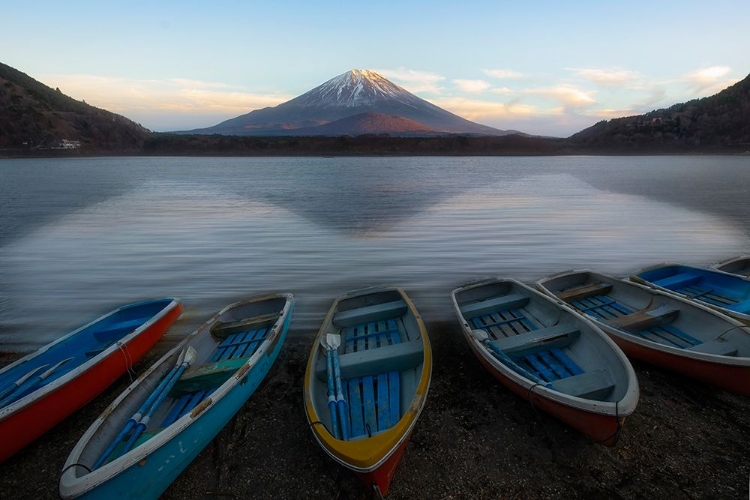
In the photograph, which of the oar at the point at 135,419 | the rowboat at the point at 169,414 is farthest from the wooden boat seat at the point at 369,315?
the oar at the point at 135,419

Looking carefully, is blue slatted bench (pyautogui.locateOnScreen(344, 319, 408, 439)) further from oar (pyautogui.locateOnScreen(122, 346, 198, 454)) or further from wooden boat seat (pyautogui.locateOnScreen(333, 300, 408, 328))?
oar (pyautogui.locateOnScreen(122, 346, 198, 454))

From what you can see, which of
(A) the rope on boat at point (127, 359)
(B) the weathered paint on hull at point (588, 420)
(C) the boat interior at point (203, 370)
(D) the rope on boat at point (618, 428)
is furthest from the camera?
(A) the rope on boat at point (127, 359)

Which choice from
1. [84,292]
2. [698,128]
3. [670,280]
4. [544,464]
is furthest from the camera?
[698,128]

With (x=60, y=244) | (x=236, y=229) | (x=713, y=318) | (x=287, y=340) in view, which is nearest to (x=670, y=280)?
(x=713, y=318)

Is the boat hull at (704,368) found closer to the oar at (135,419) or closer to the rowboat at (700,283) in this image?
the rowboat at (700,283)

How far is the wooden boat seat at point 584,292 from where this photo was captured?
9470 millimetres

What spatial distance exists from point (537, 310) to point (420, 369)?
371 cm

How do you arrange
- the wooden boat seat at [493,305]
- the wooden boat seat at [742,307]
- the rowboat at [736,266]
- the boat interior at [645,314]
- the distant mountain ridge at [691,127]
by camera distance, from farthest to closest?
the distant mountain ridge at [691,127] < the rowboat at [736,266] < the wooden boat seat at [493,305] < the wooden boat seat at [742,307] < the boat interior at [645,314]

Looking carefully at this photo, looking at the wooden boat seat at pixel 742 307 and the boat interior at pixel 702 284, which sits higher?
the wooden boat seat at pixel 742 307

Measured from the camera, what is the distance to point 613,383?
5.68m

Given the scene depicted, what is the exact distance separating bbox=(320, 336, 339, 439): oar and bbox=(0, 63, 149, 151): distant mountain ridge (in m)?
134

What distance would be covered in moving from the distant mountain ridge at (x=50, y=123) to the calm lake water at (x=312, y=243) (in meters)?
94.9

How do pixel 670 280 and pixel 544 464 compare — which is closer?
pixel 544 464

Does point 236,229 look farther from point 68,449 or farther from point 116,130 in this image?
point 116,130
